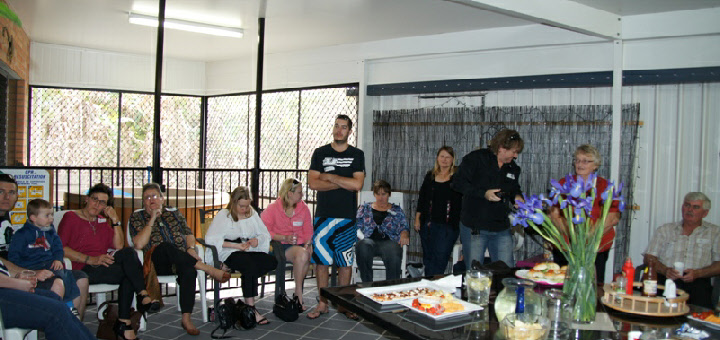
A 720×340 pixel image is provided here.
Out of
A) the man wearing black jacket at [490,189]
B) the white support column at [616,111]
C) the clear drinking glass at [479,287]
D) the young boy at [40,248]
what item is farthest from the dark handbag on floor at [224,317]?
the white support column at [616,111]

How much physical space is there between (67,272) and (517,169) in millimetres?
3070

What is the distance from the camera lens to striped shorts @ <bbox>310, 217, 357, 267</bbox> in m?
4.51

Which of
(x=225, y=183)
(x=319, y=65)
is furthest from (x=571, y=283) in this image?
(x=225, y=183)

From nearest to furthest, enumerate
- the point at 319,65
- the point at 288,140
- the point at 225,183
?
the point at 319,65 < the point at 288,140 < the point at 225,183

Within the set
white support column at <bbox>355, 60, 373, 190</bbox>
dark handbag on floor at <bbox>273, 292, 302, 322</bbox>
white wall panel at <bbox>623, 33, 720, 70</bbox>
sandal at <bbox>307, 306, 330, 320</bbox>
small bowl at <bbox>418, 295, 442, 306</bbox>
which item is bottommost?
sandal at <bbox>307, 306, 330, 320</bbox>

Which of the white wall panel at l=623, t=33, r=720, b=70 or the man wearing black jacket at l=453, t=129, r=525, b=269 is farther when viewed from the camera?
the white wall panel at l=623, t=33, r=720, b=70

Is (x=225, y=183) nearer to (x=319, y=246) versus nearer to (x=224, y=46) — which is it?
(x=224, y=46)

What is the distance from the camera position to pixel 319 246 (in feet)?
14.8

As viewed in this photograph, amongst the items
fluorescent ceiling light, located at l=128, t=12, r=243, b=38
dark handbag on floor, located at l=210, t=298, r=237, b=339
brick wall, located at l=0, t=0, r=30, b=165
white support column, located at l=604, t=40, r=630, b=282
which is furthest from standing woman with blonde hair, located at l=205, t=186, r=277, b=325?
brick wall, located at l=0, t=0, r=30, b=165

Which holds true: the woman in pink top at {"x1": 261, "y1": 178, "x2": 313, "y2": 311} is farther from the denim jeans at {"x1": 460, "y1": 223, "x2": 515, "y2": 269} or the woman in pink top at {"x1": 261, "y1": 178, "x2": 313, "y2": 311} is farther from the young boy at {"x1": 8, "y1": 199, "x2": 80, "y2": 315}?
the young boy at {"x1": 8, "y1": 199, "x2": 80, "y2": 315}

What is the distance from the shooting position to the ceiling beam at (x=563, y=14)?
3.85m

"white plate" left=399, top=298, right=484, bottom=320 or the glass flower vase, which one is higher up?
the glass flower vase

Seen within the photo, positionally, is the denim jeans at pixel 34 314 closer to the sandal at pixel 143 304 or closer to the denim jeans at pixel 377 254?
the sandal at pixel 143 304

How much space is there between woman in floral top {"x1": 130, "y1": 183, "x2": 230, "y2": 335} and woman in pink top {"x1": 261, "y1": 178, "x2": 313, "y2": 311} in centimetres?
61
